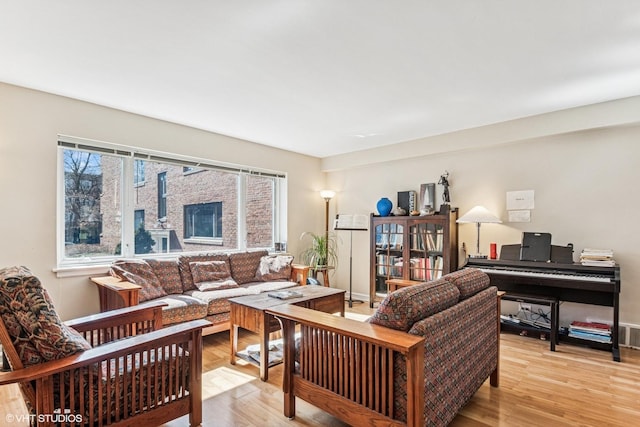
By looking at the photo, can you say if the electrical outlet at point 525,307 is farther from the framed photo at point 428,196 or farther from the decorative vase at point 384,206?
the decorative vase at point 384,206

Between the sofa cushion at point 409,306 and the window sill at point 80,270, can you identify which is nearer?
the sofa cushion at point 409,306

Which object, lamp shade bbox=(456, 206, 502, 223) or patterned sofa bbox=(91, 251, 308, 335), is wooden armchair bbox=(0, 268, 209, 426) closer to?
patterned sofa bbox=(91, 251, 308, 335)

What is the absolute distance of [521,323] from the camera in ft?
12.2

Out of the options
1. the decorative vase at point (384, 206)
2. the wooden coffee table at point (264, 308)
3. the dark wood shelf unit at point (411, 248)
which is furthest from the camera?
the decorative vase at point (384, 206)

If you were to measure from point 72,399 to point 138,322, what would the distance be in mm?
870

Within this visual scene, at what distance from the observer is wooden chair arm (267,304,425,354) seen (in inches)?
61.1

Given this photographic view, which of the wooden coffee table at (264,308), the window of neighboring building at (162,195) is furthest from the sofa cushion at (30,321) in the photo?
the window of neighboring building at (162,195)

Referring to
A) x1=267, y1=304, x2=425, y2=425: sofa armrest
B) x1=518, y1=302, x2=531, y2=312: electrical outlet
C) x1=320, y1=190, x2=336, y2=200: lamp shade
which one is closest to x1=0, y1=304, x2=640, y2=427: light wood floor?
x1=267, y1=304, x2=425, y2=425: sofa armrest

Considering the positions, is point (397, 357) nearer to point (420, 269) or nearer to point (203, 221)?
point (420, 269)

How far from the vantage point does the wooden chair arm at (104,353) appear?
4.53 feet

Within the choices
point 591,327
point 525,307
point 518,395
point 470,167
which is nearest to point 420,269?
point 525,307

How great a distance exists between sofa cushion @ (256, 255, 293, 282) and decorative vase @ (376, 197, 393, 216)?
150 centimetres

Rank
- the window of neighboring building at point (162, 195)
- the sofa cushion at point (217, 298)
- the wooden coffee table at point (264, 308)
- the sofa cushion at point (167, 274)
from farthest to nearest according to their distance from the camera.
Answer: the window of neighboring building at point (162, 195) < the sofa cushion at point (167, 274) < the sofa cushion at point (217, 298) < the wooden coffee table at point (264, 308)

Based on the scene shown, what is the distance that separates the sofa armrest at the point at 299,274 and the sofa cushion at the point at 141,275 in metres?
1.58
